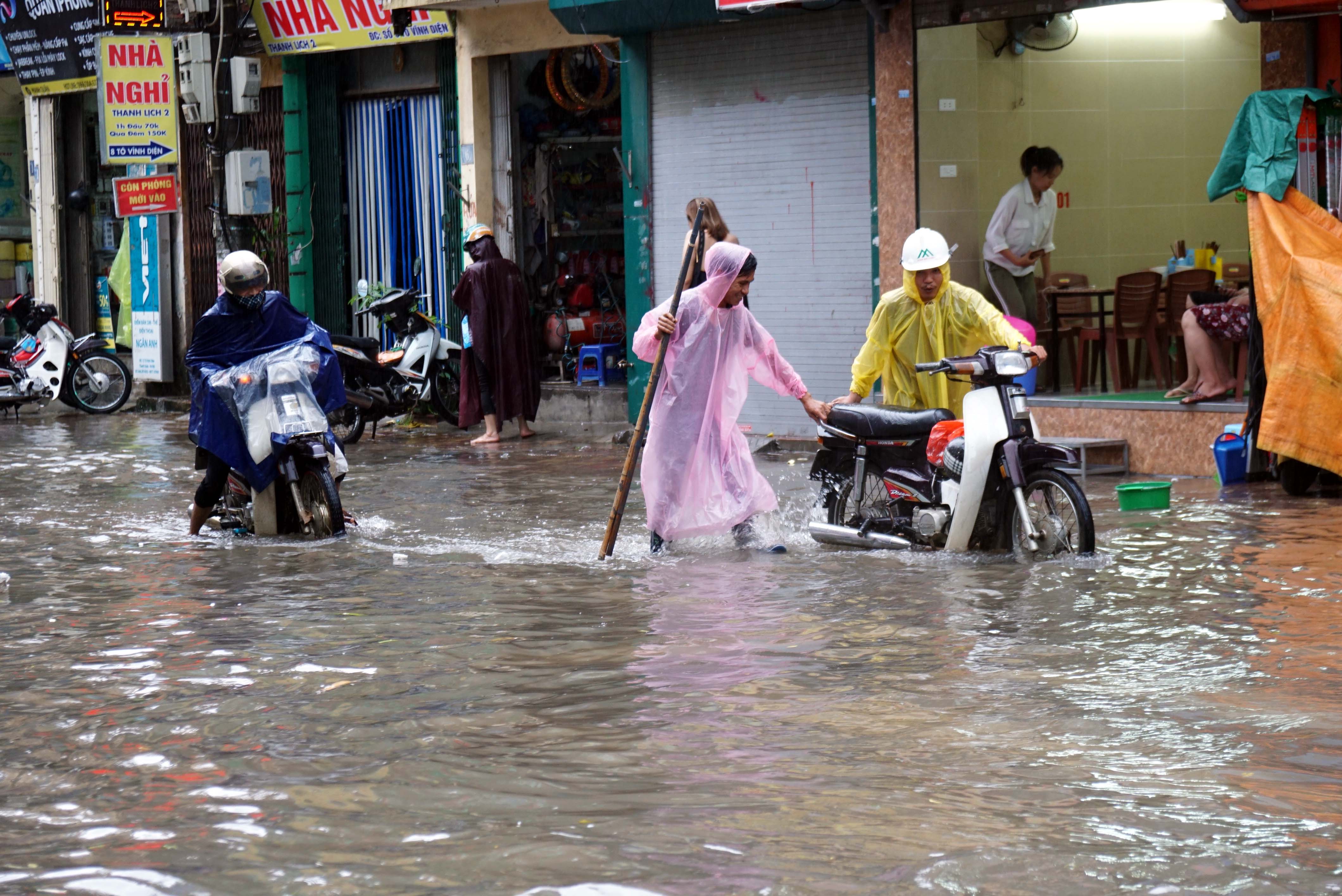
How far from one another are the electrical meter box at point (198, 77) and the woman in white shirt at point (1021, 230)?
9.40 m

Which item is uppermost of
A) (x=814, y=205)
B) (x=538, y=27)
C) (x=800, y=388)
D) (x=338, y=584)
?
(x=538, y=27)

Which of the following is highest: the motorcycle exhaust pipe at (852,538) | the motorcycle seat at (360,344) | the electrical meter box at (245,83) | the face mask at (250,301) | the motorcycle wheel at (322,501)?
the electrical meter box at (245,83)

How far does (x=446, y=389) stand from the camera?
1709 centimetres

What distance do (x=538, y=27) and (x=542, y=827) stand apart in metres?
13.2

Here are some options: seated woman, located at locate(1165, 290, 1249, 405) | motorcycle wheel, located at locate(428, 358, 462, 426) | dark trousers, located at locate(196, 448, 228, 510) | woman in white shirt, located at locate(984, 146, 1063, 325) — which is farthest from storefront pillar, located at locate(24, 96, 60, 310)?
seated woman, located at locate(1165, 290, 1249, 405)

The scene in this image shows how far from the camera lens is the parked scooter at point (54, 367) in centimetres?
1883

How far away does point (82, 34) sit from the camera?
22.0m

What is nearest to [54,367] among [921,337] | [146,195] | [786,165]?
[146,195]

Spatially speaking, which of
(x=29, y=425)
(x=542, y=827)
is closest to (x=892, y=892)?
(x=542, y=827)

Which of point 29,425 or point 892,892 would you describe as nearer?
point 892,892

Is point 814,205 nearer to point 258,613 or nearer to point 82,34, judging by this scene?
point 258,613

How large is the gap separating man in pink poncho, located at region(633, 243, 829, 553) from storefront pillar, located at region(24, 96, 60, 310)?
54.2 ft

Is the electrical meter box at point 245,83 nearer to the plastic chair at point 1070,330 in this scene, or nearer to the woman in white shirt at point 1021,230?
the woman in white shirt at point 1021,230

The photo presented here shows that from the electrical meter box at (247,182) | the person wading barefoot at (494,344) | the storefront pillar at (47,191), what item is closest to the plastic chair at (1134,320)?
the person wading barefoot at (494,344)
